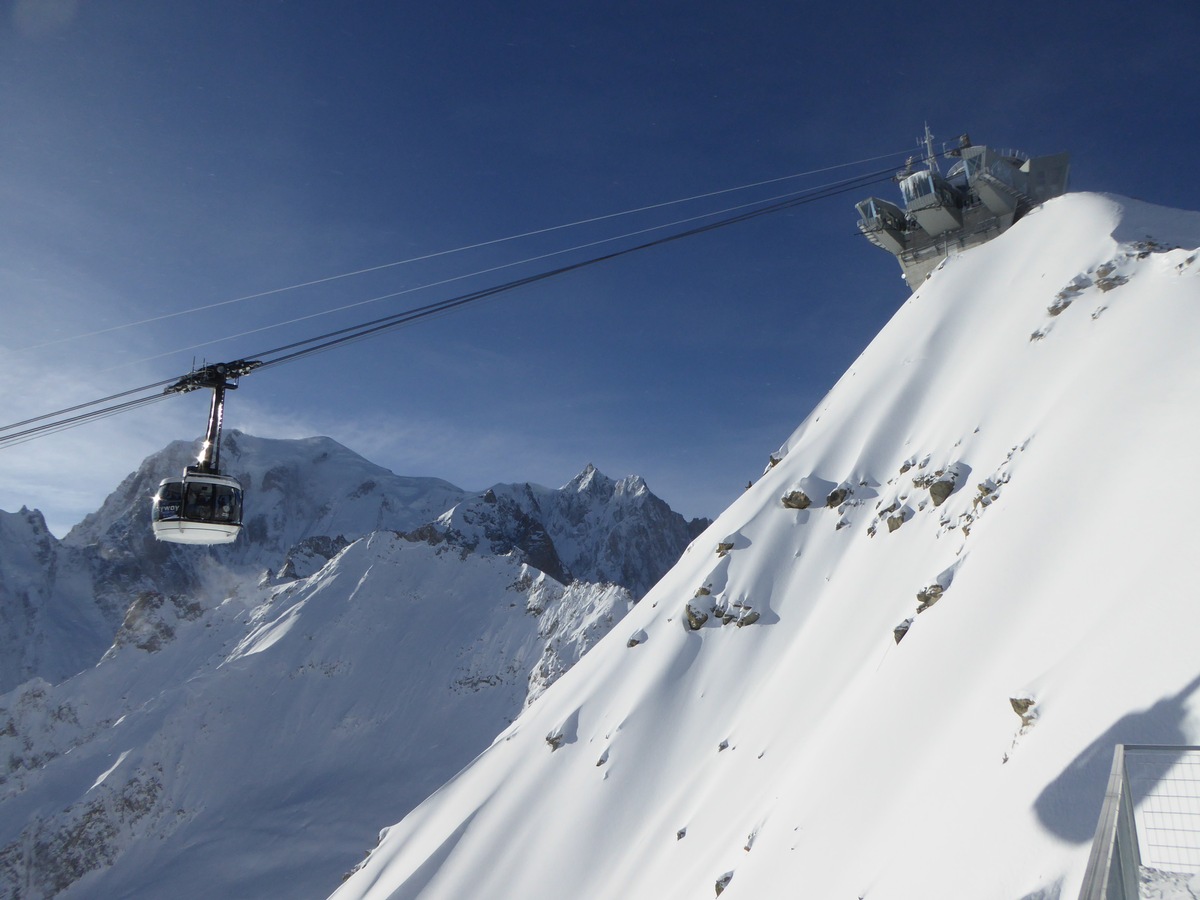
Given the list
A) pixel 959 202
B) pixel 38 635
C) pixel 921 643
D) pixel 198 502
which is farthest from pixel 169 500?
pixel 38 635

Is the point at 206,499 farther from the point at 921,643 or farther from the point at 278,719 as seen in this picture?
the point at 278,719

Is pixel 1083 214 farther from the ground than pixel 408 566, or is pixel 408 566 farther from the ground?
pixel 408 566

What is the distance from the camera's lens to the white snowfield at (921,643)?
38.0 ft

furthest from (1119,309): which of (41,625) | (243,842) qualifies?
(41,625)

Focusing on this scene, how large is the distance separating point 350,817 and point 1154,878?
79.2m

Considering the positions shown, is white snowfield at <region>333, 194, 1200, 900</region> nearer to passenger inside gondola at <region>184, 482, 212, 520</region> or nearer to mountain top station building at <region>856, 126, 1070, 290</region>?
mountain top station building at <region>856, 126, 1070, 290</region>

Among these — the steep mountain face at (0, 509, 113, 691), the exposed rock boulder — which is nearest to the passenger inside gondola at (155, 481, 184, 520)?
the exposed rock boulder

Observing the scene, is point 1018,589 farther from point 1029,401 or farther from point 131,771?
point 131,771

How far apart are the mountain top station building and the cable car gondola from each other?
41676 mm

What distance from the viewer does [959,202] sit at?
44.2 meters

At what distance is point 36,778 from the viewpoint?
83.4m

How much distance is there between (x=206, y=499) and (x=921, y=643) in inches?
646

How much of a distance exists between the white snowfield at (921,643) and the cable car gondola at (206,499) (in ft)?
44.7

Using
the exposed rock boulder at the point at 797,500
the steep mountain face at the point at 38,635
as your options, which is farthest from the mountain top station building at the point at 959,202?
the steep mountain face at the point at 38,635
